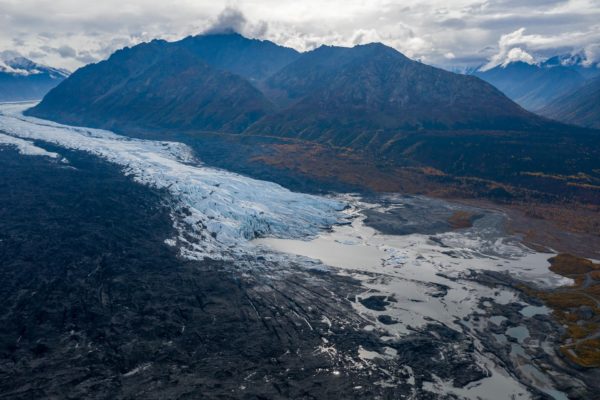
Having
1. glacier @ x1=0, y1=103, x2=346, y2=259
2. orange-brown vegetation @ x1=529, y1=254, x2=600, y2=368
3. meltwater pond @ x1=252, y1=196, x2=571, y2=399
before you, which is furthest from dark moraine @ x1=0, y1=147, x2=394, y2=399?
orange-brown vegetation @ x1=529, y1=254, x2=600, y2=368

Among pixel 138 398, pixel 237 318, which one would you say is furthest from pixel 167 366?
pixel 237 318

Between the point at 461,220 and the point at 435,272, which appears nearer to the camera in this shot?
the point at 435,272

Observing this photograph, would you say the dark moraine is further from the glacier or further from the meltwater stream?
the glacier

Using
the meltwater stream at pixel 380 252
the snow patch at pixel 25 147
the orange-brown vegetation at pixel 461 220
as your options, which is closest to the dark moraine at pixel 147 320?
the meltwater stream at pixel 380 252

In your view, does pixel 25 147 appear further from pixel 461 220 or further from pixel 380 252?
pixel 461 220

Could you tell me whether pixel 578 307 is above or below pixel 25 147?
below

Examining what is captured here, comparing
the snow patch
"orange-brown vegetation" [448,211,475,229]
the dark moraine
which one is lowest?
the dark moraine

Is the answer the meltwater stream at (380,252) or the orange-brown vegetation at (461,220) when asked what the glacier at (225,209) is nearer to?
the meltwater stream at (380,252)

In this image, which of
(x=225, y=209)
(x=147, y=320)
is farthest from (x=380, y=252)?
(x=147, y=320)

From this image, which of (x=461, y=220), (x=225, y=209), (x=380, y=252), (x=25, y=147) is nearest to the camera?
(x=380, y=252)

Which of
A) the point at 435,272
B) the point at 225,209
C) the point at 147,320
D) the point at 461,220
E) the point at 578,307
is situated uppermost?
the point at 225,209

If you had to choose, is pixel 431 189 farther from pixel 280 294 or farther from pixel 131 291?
pixel 131 291
